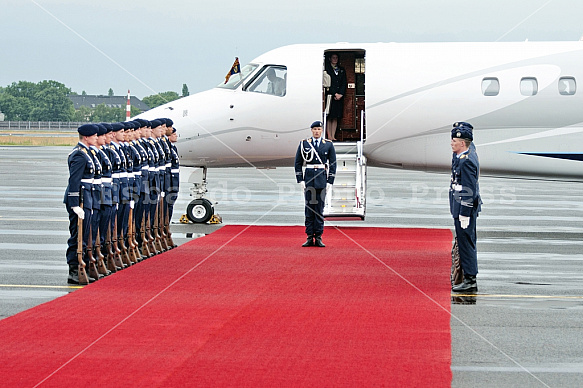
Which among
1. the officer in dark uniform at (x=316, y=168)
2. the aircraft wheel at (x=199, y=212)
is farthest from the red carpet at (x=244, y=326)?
the aircraft wheel at (x=199, y=212)

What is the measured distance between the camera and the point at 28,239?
14.8m

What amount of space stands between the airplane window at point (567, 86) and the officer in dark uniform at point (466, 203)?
6.98 meters

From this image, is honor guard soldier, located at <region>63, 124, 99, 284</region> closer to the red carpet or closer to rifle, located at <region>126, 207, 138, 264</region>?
the red carpet

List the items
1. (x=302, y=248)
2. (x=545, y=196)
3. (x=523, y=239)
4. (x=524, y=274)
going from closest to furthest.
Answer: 1. (x=524, y=274)
2. (x=302, y=248)
3. (x=523, y=239)
4. (x=545, y=196)

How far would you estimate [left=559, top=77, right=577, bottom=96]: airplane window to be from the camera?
16.9 meters

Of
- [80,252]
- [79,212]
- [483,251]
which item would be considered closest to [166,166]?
[79,212]

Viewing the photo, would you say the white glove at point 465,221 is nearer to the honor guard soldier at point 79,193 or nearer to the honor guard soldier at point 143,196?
the honor guard soldier at point 79,193

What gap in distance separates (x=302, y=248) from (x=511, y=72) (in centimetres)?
590

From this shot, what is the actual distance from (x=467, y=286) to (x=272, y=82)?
8.26 metres

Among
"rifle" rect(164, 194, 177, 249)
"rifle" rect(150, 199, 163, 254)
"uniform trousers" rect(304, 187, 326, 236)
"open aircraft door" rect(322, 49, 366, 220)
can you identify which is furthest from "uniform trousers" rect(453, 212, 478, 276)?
"open aircraft door" rect(322, 49, 366, 220)

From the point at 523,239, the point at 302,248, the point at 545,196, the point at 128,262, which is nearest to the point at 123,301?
the point at 128,262

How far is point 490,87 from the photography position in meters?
17.0

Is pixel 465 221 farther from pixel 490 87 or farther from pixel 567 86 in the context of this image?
pixel 567 86

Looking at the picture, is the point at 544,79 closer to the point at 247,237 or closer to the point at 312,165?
the point at 312,165
